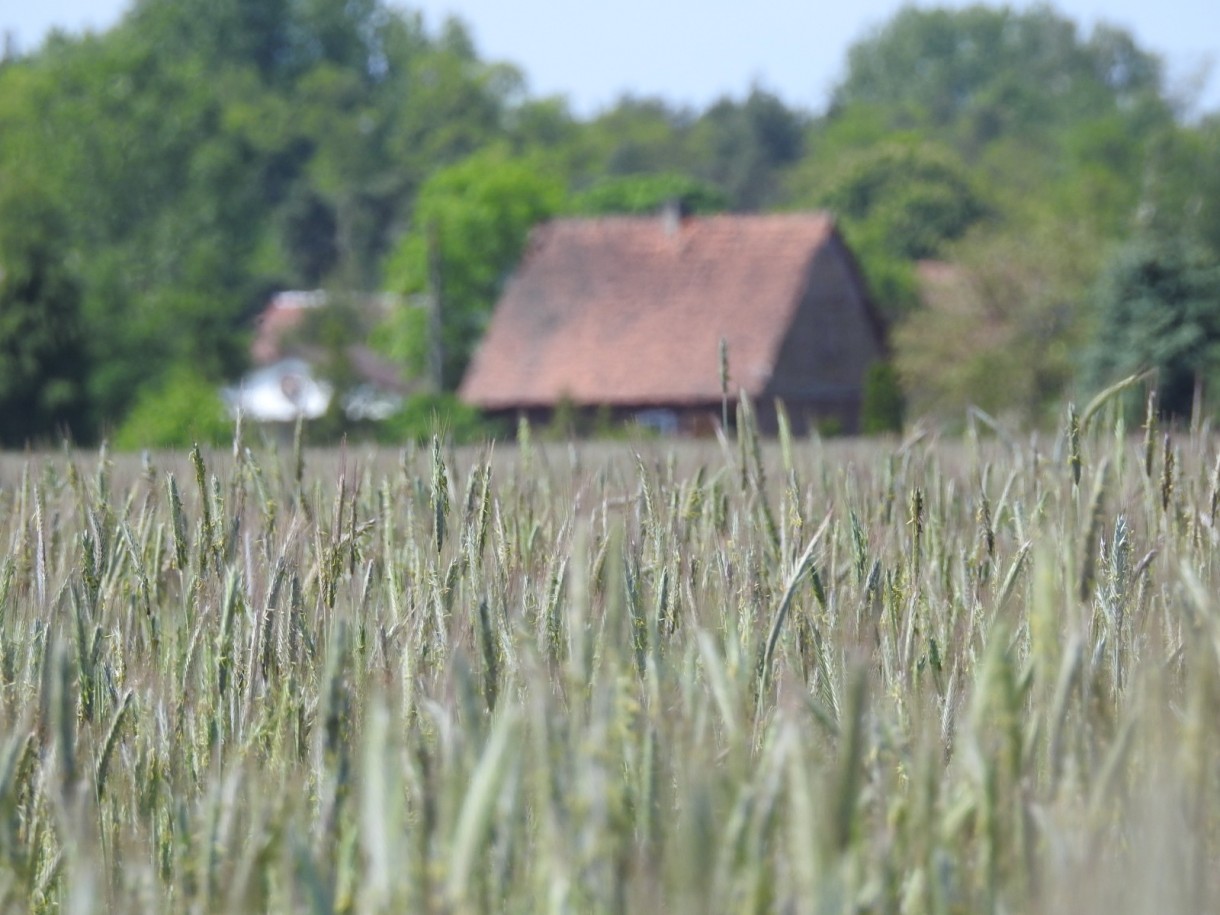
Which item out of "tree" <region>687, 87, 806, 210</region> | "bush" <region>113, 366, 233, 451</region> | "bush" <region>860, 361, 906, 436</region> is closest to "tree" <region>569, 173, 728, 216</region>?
"bush" <region>113, 366, 233, 451</region>

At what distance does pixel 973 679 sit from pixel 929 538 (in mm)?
695

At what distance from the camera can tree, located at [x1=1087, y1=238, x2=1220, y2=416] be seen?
24.1 m

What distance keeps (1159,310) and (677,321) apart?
329 inches

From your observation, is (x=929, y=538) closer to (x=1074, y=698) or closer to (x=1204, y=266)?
(x=1074, y=698)

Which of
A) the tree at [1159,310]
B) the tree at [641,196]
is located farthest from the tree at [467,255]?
the tree at [1159,310]

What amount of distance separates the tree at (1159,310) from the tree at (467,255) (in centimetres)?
1722

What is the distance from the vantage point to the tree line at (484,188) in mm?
30656

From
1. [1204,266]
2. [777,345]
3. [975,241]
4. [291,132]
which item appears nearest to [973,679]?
[1204,266]

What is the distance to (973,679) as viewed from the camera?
8.29 ft

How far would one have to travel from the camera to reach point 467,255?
3994 cm

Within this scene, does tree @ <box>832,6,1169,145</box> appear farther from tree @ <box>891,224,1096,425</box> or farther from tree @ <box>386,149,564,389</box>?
tree @ <box>891,224,1096,425</box>

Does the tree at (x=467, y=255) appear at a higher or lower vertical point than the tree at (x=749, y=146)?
lower

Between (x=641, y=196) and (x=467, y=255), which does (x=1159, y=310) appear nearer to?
(x=467, y=255)

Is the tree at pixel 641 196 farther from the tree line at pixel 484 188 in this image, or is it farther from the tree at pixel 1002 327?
the tree at pixel 1002 327
